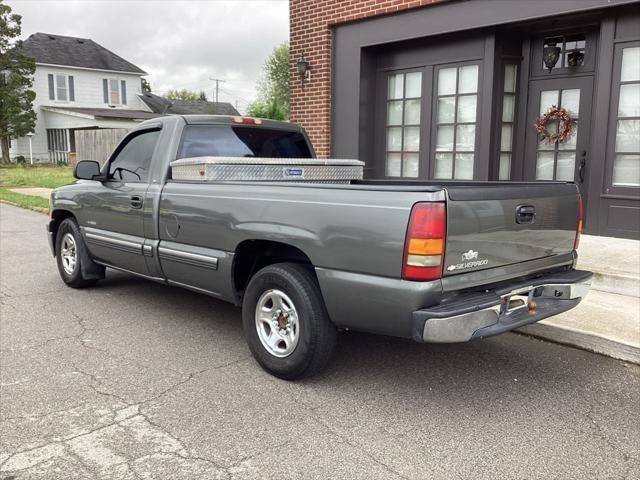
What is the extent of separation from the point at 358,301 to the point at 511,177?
19.7ft

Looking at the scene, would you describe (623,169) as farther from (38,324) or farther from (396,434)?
(38,324)

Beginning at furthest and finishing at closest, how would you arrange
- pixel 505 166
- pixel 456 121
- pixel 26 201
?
pixel 26 201 < pixel 456 121 < pixel 505 166

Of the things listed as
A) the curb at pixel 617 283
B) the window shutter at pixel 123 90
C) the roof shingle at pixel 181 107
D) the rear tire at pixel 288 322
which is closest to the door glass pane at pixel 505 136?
the curb at pixel 617 283

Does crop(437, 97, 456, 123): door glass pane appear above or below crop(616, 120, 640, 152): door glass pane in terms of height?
above

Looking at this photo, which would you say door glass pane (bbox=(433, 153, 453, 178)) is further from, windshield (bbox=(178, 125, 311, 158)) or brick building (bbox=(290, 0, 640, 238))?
windshield (bbox=(178, 125, 311, 158))

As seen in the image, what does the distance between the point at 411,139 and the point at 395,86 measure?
933 millimetres

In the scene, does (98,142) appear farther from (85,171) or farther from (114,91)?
(114,91)

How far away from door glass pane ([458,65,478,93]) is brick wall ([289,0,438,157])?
204cm

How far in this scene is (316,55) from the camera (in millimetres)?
10133

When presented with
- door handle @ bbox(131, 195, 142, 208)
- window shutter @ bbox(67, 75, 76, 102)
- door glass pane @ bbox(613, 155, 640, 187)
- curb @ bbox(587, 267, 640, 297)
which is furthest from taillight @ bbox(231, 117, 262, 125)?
window shutter @ bbox(67, 75, 76, 102)

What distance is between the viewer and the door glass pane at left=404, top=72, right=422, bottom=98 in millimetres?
9297

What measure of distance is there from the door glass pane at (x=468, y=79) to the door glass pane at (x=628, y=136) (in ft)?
6.73

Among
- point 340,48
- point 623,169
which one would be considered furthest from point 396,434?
point 340,48

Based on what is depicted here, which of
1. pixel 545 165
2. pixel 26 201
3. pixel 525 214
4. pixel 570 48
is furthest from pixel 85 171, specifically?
pixel 26 201
